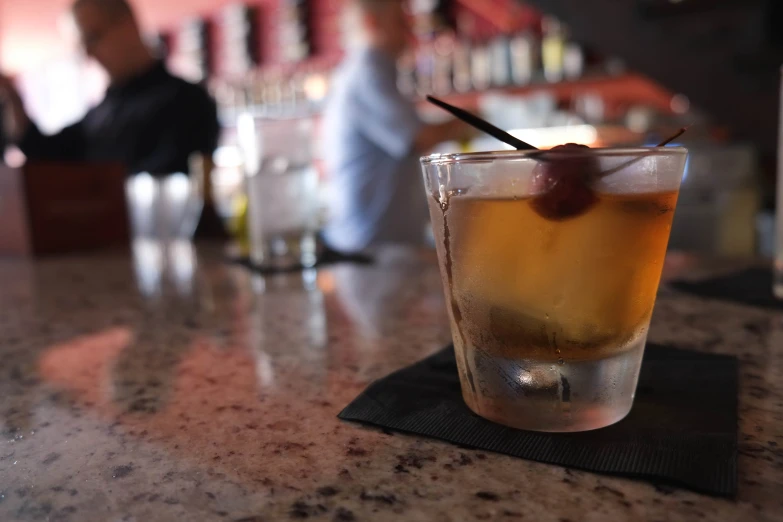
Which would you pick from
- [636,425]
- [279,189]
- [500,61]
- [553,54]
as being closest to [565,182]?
[636,425]

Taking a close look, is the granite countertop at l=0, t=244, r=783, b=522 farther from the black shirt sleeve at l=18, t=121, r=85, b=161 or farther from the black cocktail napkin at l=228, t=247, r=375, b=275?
the black shirt sleeve at l=18, t=121, r=85, b=161

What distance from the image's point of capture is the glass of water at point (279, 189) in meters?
1.08

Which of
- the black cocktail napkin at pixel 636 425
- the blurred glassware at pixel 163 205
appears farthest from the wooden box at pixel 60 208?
the black cocktail napkin at pixel 636 425

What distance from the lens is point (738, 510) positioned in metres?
0.27

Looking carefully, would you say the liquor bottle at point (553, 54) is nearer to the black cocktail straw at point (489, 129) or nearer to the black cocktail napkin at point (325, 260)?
the black cocktail napkin at point (325, 260)

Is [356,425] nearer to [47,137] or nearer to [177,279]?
[177,279]

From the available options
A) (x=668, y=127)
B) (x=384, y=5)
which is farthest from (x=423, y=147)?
(x=668, y=127)

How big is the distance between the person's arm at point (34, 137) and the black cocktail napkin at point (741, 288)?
2.05 metres

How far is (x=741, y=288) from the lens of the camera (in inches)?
30.6

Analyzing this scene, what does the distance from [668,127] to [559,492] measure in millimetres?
3296

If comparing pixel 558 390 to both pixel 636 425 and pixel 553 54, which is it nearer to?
pixel 636 425

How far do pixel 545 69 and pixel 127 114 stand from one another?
2373mm

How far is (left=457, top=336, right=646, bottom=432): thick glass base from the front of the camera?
13.3 inches

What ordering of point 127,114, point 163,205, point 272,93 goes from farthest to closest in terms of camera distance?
point 272,93
point 127,114
point 163,205
